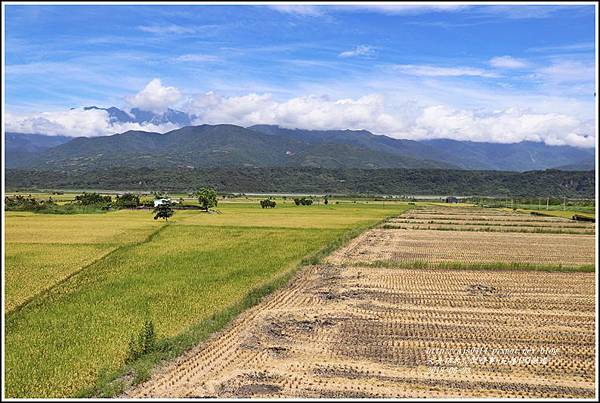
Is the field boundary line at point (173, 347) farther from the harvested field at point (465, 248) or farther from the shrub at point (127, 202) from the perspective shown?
the shrub at point (127, 202)

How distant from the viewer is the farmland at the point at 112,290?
1070 cm

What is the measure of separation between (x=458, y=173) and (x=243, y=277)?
175m

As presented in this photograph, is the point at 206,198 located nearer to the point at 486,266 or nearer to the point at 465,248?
the point at 465,248

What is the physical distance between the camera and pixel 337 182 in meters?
196

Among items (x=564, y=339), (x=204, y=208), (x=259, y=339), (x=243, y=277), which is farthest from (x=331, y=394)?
(x=204, y=208)

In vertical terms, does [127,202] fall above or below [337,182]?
below

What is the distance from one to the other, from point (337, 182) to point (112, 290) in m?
179

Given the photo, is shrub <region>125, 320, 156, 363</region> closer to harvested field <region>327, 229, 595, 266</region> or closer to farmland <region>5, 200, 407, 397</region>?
farmland <region>5, 200, 407, 397</region>

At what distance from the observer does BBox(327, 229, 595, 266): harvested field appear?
27.5 metres

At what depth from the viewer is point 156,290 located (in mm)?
17781

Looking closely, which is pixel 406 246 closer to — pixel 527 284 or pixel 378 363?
pixel 527 284

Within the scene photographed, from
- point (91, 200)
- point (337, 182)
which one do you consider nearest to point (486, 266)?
point (91, 200)

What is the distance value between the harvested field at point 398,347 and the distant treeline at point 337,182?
479 feet

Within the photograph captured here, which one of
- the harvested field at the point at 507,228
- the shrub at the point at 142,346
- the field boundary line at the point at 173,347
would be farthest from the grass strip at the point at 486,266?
the harvested field at the point at 507,228
